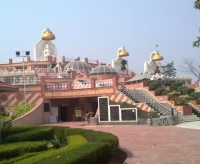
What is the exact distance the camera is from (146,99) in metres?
26.6

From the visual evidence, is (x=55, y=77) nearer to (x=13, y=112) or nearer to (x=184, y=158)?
(x=13, y=112)

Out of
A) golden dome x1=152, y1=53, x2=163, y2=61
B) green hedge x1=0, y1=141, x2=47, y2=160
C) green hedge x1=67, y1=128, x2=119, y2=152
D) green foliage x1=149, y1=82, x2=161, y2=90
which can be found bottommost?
green hedge x1=0, y1=141, x2=47, y2=160

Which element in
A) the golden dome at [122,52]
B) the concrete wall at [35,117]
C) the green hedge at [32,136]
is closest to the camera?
the green hedge at [32,136]

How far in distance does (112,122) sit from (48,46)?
36.6 m

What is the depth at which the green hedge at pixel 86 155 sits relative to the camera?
625 cm

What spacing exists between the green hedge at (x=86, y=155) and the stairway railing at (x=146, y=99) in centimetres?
1609

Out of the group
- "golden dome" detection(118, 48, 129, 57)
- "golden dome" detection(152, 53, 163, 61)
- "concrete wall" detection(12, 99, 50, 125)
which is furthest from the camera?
"golden dome" detection(118, 48, 129, 57)

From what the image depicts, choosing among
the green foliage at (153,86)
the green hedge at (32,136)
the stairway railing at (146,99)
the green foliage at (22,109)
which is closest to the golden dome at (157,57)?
the green foliage at (153,86)

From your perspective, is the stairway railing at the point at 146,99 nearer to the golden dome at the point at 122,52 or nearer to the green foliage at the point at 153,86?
the green foliage at the point at 153,86

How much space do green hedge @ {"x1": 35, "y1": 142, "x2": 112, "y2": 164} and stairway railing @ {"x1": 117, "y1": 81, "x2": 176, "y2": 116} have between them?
16.1 meters

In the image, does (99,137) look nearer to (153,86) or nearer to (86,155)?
(86,155)

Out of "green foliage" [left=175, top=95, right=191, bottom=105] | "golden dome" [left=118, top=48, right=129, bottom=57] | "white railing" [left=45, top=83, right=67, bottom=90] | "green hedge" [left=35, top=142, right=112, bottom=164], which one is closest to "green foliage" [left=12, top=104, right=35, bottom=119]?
"white railing" [left=45, top=83, right=67, bottom=90]

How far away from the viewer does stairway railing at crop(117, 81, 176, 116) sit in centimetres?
2408

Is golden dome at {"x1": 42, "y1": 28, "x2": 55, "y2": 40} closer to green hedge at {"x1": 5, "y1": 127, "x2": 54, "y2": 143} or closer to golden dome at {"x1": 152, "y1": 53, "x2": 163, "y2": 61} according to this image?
golden dome at {"x1": 152, "y1": 53, "x2": 163, "y2": 61}
